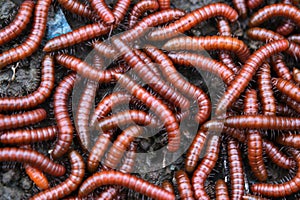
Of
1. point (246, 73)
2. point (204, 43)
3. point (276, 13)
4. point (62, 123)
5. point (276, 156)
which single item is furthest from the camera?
point (276, 13)

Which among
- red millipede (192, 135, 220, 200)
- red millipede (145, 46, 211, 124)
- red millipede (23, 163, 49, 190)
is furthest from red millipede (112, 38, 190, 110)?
red millipede (23, 163, 49, 190)

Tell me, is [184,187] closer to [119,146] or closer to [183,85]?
[119,146]

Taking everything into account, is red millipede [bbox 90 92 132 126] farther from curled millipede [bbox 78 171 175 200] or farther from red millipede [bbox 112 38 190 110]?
curled millipede [bbox 78 171 175 200]

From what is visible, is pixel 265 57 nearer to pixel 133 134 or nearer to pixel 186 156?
pixel 186 156

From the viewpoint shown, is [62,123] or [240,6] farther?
[240,6]

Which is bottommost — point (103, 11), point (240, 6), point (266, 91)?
point (266, 91)

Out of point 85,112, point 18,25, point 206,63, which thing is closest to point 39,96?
point 85,112

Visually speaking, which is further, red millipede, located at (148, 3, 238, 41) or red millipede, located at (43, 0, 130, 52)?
red millipede, located at (148, 3, 238, 41)

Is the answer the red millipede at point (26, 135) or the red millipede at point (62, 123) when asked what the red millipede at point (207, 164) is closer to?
the red millipede at point (62, 123)
